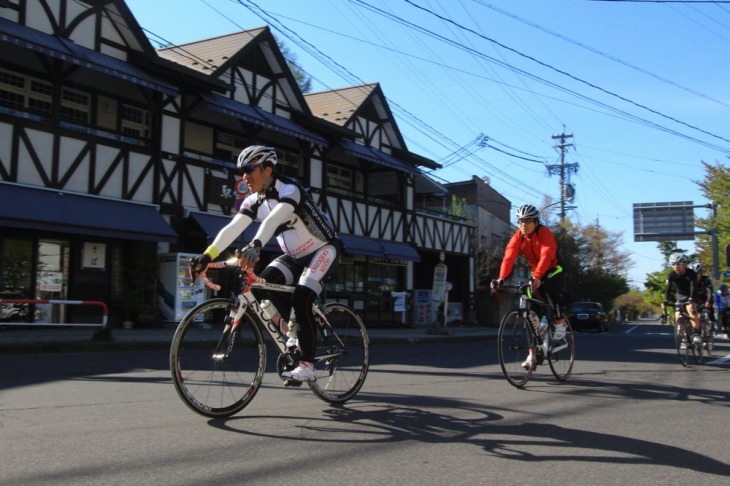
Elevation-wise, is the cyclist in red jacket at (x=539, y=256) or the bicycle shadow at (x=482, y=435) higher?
the cyclist in red jacket at (x=539, y=256)

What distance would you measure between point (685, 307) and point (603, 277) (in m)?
45.4

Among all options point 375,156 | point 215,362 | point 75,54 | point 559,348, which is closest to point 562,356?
point 559,348

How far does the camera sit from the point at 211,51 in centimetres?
2133

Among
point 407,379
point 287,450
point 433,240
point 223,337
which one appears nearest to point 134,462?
point 287,450

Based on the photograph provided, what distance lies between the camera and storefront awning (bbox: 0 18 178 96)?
1338 cm

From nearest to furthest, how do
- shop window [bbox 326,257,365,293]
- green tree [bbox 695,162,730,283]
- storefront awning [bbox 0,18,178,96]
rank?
storefront awning [bbox 0,18,178,96], shop window [bbox 326,257,365,293], green tree [bbox 695,162,730,283]

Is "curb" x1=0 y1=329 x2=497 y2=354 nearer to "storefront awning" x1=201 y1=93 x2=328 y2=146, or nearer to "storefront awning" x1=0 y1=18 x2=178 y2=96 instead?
"storefront awning" x1=0 y1=18 x2=178 y2=96

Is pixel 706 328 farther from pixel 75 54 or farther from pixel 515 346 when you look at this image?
pixel 75 54

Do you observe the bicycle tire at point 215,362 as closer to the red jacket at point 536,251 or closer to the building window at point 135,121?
the red jacket at point 536,251

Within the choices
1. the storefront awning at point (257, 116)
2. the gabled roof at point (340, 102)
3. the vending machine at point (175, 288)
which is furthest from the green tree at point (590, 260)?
the vending machine at point (175, 288)

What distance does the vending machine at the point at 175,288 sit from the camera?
17.0 metres

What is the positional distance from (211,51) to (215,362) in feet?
60.7

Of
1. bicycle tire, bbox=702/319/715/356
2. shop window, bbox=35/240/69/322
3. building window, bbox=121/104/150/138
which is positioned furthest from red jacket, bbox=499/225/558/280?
building window, bbox=121/104/150/138

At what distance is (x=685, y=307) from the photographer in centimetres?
1004
